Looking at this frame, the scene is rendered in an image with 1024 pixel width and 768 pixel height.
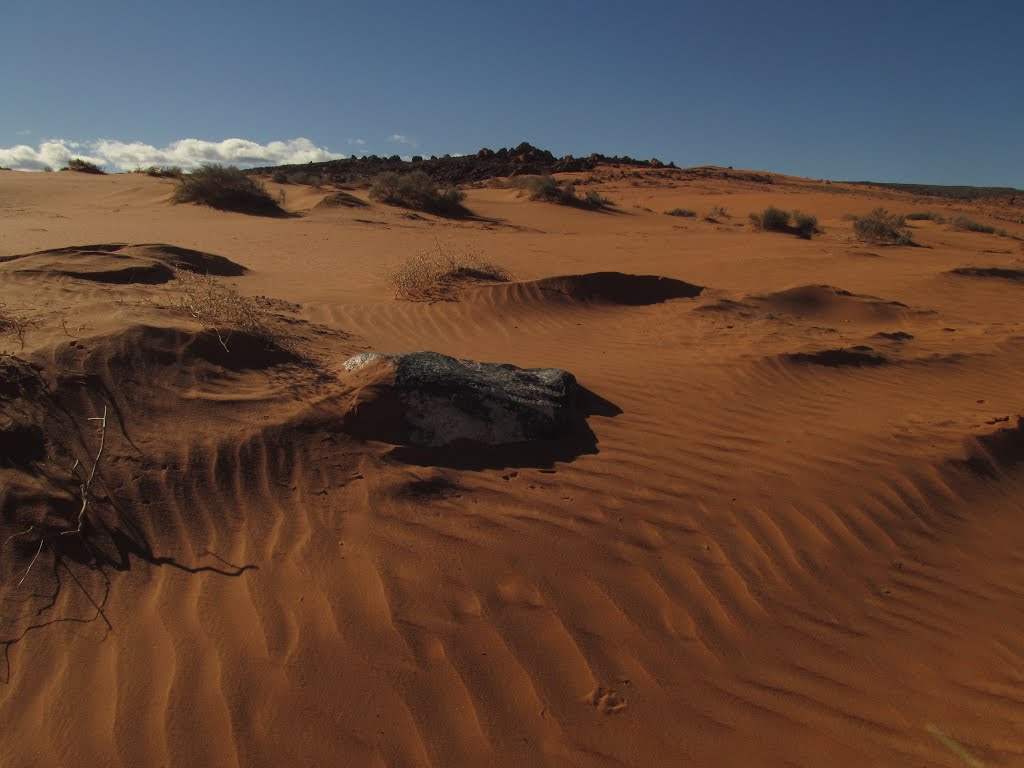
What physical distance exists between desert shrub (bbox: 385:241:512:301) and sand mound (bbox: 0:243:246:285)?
259 centimetres

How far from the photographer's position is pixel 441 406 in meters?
3.67

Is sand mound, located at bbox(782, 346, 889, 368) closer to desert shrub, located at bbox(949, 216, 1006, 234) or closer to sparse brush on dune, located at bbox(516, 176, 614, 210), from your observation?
sparse brush on dune, located at bbox(516, 176, 614, 210)

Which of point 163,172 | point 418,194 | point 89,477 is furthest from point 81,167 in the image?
point 89,477

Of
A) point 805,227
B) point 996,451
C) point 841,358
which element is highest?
point 805,227

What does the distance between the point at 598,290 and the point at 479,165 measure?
3374cm

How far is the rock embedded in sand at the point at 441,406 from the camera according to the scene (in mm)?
3602

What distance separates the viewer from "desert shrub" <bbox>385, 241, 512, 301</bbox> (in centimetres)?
750

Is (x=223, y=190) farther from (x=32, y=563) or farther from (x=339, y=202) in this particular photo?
(x=32, y=563)

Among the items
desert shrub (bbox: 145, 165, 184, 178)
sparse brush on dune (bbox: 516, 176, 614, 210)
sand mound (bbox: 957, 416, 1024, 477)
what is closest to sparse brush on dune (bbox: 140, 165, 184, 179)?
desert shrub (bbox: 145, 165, 184, 178)

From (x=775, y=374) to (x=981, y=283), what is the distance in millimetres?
7243

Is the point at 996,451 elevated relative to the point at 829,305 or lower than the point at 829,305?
lower

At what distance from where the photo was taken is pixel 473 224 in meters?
16.7

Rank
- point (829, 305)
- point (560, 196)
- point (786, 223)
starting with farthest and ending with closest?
point (560, 196) → point (786, 223) → point (829, 305)

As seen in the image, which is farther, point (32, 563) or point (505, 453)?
point (505, 453)
